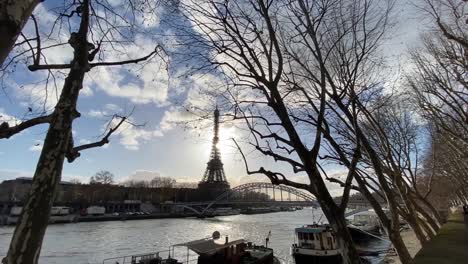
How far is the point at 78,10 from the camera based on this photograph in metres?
4.74

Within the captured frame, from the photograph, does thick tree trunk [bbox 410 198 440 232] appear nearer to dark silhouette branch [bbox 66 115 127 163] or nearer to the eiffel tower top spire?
dark silhouette branch [bbox 66 115 127 163]

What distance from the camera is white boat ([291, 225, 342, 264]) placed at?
2600 centimetres

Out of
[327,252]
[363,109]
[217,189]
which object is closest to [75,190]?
[217,189]

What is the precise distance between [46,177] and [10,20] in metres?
1.84

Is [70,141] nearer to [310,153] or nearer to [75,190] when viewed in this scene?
[310,153]

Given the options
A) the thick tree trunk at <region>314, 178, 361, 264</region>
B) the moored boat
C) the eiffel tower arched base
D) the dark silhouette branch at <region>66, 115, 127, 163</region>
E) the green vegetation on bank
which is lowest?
the moored boat

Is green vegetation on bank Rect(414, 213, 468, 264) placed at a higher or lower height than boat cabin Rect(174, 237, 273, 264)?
higher

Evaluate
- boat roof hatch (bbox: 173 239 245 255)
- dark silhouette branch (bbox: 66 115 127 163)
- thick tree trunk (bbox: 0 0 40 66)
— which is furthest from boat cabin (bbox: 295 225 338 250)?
thick tree trunk (bbox: 0 0 40 66)

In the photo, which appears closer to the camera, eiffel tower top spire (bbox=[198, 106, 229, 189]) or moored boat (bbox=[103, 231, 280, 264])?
moored boat (bbox=[103, 231, 280, 264])

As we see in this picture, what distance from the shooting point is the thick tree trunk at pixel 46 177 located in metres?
2.99

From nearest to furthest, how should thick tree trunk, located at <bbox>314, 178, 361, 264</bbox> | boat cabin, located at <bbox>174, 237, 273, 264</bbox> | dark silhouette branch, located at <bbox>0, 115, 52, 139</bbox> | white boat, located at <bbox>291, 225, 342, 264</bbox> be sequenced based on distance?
dark silhouette branch, located at <bbox>0, 115, 52, 139</bbox>, thick tree trunk, located at <bbox>314, 178, 361, 264</bbox>, boat cabin, located at <bbox>174, 237, 273, 264</bbox>, white boat, located at <bbox>291, 225, 342, 264</bbox>

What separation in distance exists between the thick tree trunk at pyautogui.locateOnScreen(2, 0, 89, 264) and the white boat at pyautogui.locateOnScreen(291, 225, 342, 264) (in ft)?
82.5

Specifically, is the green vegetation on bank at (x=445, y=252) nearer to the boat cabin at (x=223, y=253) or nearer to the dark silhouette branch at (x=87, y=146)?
the dark silhouette branch at (x=87, y=146)

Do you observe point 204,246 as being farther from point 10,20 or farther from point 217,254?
point 10,20
